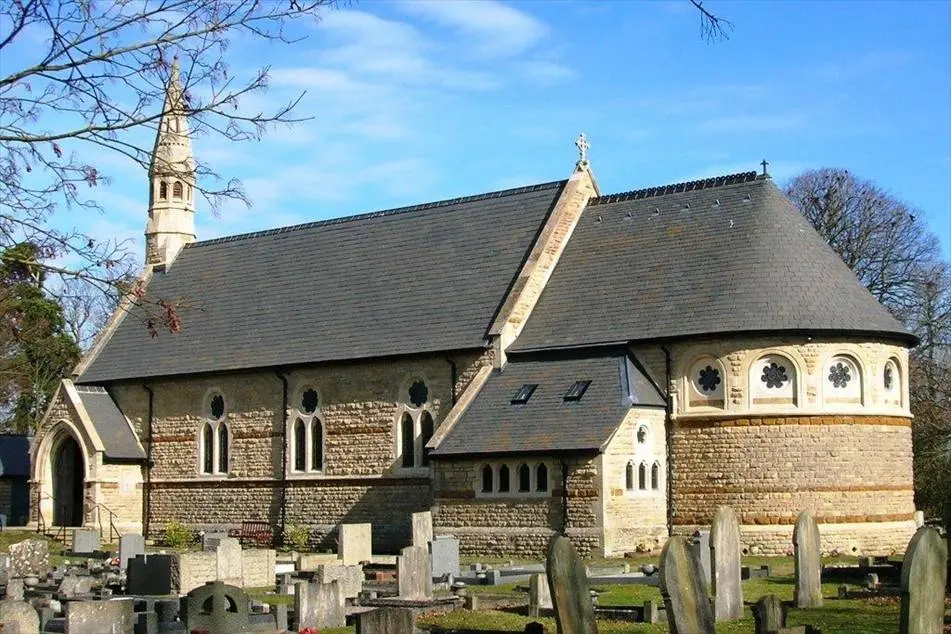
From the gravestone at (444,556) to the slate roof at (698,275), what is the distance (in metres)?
8.41

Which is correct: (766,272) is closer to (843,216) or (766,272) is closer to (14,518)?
(843,216)

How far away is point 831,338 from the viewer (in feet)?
109

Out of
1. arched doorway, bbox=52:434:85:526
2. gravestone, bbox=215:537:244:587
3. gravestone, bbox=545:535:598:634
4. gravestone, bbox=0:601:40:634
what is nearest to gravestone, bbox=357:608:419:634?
gravestone, bbox=545:535:598:634

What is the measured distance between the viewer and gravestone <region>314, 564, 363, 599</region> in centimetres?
2269

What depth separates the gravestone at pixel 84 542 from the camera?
3619cm

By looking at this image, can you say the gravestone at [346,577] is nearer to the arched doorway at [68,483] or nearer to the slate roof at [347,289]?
the slate roof at [347,289]

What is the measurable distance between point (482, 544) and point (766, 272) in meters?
9.52

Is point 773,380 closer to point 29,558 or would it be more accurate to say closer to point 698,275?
point 698,275

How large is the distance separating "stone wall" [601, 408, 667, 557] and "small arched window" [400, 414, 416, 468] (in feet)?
23.5

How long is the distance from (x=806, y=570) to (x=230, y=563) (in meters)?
10.8

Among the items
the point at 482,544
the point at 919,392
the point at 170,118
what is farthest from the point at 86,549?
the point at 919,392

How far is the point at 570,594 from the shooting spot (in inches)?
561

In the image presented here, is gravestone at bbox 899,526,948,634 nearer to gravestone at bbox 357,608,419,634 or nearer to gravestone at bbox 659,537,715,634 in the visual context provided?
gravestone at bbox 659,537,715,634

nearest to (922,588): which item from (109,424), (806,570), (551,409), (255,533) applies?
(806,570)
